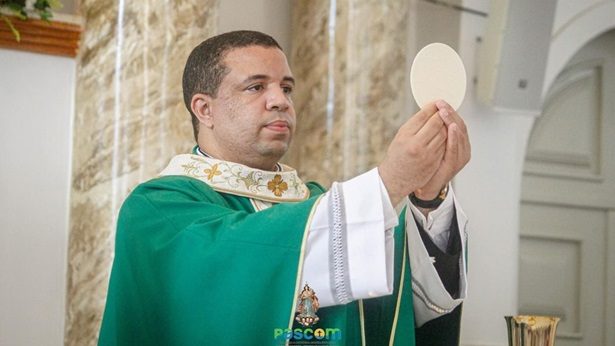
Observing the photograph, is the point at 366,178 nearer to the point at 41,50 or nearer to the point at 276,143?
the point at 276,143

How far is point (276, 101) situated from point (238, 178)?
0.78 feet

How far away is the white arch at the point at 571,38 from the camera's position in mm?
6235

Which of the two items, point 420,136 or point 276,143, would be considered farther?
point 276,143

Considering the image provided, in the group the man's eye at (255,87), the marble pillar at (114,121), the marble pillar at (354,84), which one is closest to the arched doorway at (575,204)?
the marble pillar at (354,84)

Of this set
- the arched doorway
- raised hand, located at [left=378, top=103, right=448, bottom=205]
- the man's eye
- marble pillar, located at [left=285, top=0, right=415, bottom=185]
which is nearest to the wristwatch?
raised hand, located at [left=378, top=103, right=448, bottom=205]

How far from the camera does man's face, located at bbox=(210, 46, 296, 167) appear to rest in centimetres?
295

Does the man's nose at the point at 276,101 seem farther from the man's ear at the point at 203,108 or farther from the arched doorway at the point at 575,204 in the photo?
the arched doorway at the point at 575,204

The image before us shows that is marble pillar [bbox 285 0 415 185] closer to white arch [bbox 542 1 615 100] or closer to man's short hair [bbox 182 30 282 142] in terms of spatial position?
white arch [bbox 542 1 615 100]

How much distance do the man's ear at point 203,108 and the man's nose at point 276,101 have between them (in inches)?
8.5

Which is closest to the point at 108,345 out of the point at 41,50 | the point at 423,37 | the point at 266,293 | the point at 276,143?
the point at 266,293

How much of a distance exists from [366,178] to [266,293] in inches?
13.7

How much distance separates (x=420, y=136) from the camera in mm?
2434

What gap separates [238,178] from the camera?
300 centimetres

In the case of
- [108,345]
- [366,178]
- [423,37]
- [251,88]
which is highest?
[423,37]
